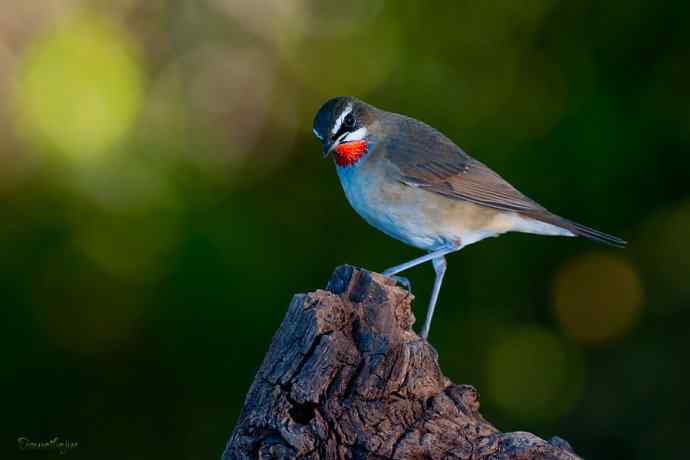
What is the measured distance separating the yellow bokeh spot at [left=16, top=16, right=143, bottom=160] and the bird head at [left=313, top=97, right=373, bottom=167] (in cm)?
154

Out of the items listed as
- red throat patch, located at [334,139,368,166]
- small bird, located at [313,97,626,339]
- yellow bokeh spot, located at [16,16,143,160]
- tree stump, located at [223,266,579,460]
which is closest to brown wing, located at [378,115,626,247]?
small bird, located at [313,97,626,339]

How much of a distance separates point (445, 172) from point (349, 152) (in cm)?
57

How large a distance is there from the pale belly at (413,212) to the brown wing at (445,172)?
57mm

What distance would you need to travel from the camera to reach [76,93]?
5488 mm

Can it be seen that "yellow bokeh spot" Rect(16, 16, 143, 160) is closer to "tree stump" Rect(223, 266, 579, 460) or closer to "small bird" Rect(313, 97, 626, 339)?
"small bird" Rect(313, 97, 626, 339)

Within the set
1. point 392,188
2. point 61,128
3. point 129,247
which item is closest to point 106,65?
point 61,128

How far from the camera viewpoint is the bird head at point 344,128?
15.2ft

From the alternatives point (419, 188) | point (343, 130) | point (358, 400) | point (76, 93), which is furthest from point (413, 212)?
point (76, 93)

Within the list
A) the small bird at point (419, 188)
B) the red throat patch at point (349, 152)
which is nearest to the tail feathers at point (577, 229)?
the small bird at point (419, 188)

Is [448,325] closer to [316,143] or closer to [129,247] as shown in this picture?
[316,143]

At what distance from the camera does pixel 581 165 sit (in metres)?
5.87

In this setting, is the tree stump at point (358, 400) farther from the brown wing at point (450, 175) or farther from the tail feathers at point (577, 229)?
the tail feathers at point (577, 229)

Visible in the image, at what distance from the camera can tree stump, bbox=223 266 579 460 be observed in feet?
10.1

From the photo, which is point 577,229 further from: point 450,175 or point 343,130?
point 343,130
